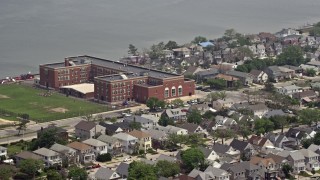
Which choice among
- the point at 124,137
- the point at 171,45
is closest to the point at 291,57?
the point at 171,45

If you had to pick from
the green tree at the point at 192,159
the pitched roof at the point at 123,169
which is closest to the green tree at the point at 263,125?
the green tree at the point at 192,159

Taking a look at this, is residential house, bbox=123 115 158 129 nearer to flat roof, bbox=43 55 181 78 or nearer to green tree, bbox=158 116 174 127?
A: green tree, bbox=158 116 174 127

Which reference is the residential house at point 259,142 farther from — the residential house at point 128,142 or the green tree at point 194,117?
the residential house at point 128,142

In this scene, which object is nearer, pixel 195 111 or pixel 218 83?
pixel 195 111

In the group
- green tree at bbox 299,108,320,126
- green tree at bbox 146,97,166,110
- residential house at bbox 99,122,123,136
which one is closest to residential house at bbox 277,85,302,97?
green tree at bbox 299,108,320,126

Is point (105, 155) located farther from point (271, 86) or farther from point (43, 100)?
point (271, 86)

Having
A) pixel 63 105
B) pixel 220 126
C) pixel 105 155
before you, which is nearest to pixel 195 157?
pixel 105 155
